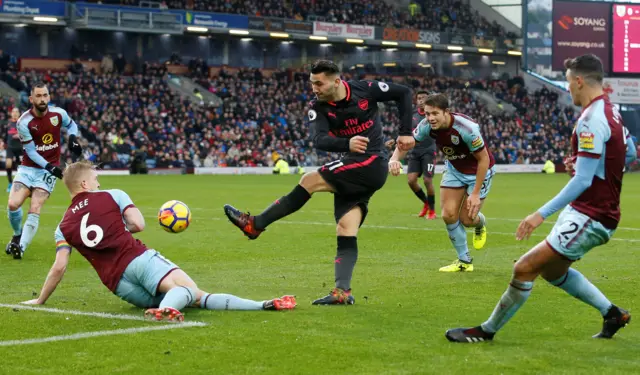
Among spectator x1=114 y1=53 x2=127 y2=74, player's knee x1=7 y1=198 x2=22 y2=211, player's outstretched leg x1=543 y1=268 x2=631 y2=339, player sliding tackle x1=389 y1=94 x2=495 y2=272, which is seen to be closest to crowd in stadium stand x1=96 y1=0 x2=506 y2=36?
Answer: spectator x1=114 y1=53 x2=127 y2=74

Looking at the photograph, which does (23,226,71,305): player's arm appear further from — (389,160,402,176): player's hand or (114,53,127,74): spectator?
(114,53,127,74): spectator

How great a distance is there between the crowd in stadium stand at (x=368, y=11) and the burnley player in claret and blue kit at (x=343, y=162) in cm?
4976

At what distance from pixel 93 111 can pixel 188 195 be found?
73.3ft

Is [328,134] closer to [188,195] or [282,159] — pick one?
[188,195]

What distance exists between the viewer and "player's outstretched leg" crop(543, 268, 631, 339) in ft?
24.0

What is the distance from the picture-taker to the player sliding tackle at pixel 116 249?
8.22 meters

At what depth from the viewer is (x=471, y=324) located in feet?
26.2

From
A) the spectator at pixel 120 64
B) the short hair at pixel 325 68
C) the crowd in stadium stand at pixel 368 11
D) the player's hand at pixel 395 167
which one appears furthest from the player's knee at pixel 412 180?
the crowd in stadium stand at pixel 368 11

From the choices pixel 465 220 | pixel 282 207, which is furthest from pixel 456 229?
pixel 282 207

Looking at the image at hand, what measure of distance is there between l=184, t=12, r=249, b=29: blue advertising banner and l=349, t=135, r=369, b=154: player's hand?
50.3 metres

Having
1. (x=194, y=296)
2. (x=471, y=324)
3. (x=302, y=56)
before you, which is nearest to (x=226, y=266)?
(x=194, y=296)

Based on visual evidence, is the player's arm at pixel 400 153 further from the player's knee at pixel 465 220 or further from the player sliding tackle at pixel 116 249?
the player sliding tackle at pixel 116 249

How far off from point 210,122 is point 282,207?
46094 millimetres

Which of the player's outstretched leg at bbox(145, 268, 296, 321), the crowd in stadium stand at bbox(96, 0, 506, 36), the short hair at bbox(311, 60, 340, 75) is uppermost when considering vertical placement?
the crowd in stadium stand at bbox(96, 0, 506, 36)
